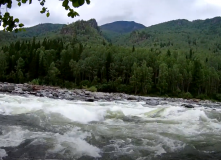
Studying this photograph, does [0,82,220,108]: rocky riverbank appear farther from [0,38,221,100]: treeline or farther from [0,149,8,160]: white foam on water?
[0,38,221,100]: treeline

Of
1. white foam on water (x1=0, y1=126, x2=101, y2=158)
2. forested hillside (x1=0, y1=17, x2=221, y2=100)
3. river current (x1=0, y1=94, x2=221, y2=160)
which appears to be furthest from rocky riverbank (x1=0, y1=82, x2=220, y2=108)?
forested hillside (x1=0, y1=17, x2=221, y2=100)

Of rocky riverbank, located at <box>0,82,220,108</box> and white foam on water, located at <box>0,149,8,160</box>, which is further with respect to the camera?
rocky riverbank, located at <box>0,82,220,108</box>

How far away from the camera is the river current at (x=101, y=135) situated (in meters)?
8.00

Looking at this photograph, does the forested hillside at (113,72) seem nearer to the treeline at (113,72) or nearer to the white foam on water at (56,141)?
the treeline at (113,72)

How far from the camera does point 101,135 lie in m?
10.4

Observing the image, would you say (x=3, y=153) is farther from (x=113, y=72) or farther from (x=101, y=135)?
(x=113, y=72)

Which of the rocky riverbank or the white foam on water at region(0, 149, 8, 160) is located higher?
the white foam on water at region(0, 149, 8, 160)

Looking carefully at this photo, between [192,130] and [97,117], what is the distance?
552cm

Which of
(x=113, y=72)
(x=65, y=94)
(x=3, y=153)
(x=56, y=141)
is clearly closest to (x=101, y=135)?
(x=56, y=141)

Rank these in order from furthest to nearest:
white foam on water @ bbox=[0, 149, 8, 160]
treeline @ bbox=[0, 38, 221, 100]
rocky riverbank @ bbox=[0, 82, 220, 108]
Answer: treeline @ bbox=[0, 38, 221, 100]
rocky riverbank @ bbox=[0, 82, 220, 108]
white foam on water @ bbox=[0, 149, 8, 160]

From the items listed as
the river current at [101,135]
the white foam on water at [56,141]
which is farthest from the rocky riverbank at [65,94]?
the white foam on water at [56,141]

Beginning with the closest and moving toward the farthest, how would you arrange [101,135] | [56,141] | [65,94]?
[56,141]
[101,135]
[65,94]

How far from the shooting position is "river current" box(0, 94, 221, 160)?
26.2 ft

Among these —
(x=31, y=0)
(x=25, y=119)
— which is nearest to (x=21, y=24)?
(x=31, y=0)
